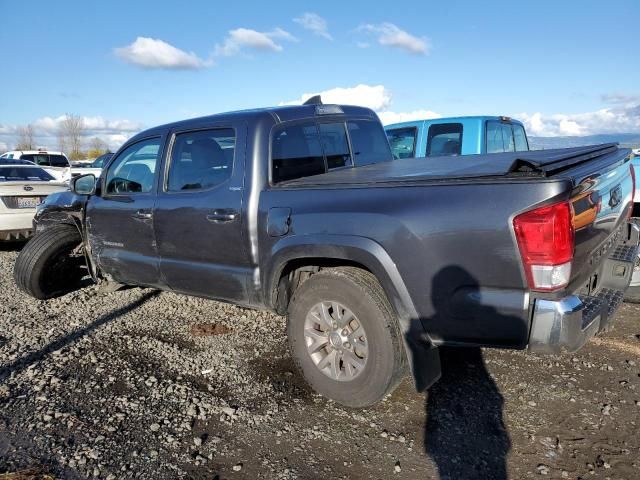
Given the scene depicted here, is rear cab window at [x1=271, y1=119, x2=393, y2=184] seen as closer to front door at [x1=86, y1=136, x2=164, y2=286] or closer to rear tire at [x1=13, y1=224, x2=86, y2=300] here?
front door at [x1=86, y1=136, x2=164, y2=286]

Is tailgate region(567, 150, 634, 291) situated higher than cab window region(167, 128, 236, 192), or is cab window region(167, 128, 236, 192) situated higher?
cab window region(167, 128, 236, 192)

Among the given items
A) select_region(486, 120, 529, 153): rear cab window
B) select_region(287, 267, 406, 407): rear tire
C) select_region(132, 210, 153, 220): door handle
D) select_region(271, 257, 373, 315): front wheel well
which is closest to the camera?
select_region(287, 267, 406, 407): rear tire

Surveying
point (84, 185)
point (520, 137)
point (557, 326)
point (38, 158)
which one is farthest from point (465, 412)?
point (38, 158)

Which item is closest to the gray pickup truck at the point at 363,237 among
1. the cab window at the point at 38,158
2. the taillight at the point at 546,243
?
the taillight at the point at 546,243

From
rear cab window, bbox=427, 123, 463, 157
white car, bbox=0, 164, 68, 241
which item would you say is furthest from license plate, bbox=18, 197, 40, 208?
rear cab window, bbox=427, 123, 463, 157

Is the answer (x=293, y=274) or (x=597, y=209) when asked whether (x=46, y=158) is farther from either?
(x=597, y=209)

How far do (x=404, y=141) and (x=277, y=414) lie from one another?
5.55 m

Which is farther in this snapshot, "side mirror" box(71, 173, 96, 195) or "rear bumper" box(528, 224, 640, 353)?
"side mirror" box(71, 173, 96, 195)

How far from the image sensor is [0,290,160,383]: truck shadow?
383 centimetres

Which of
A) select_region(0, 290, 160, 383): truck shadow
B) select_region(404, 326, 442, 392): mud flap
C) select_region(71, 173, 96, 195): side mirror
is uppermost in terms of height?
select_region(71, 173, 96, 195): side mirror

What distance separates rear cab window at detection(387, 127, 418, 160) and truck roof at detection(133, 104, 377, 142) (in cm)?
321

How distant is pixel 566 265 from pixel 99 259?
167 inches

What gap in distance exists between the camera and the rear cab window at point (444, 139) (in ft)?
23.5

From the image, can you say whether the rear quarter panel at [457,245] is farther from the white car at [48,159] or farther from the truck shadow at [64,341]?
the white car at [48,159]
